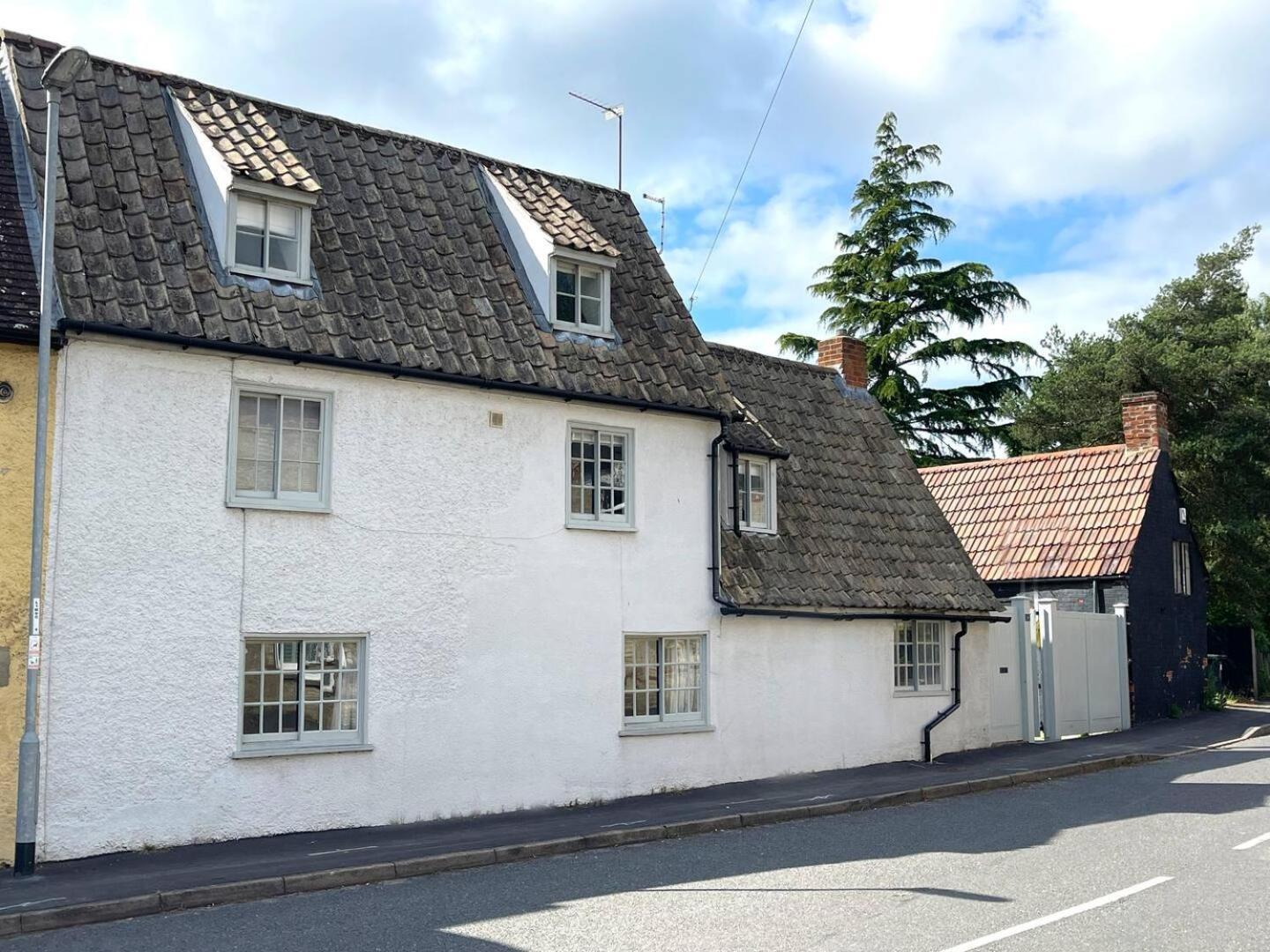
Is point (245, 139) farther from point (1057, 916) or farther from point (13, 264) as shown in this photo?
point (1057, 916)

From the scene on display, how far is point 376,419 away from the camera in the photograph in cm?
1397

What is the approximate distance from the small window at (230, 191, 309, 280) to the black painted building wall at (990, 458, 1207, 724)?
19.1 m

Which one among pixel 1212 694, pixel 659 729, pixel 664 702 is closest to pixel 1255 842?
pixel 659 729

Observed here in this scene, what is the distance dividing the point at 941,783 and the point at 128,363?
36.9 ft

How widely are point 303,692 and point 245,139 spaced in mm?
6140

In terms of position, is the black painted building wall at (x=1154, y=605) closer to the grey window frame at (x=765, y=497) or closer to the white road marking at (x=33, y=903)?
the grey window frame at (x=765, y=497)

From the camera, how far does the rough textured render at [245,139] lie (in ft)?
44.8

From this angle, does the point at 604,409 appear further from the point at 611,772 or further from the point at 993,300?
the point at 993,300

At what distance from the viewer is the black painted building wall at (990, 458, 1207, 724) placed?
1059 inches

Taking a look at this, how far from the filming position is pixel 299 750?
13.0m

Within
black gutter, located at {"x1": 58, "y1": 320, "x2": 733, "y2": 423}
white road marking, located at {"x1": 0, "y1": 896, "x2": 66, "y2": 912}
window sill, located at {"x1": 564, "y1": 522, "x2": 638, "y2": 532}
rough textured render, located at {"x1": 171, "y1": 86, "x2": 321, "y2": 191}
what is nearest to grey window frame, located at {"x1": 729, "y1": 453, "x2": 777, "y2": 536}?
black gutter, located at {"x1": 58, "y1": 320, "x2": 733, "y2": 423}

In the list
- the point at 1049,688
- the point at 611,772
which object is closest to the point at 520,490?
the point at 611,772

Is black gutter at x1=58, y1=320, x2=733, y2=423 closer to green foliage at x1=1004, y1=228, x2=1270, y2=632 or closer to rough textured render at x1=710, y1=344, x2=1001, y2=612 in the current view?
rough textured render at x1=710, y1=344, x2=1001, y2=612

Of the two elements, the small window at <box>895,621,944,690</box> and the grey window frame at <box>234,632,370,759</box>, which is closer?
the grey window frame at <box>234,632,370,759</box>
